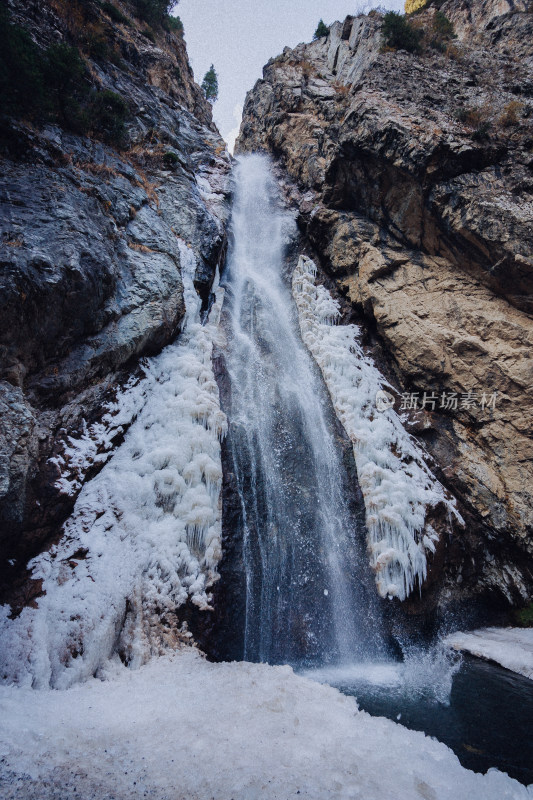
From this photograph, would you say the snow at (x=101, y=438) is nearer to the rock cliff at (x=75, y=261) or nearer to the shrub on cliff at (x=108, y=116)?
the rock cliff at (x=75, y=261)

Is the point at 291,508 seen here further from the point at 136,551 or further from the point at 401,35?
the point at 401,35

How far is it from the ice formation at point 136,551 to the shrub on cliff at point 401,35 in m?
17.1

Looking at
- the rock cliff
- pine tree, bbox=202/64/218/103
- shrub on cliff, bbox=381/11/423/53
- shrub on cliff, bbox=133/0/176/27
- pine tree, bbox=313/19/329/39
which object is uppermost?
pine tree, bbox=202/64/218/103

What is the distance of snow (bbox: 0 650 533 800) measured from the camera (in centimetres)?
246

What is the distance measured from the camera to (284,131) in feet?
59.4

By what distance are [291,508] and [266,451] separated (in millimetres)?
1300

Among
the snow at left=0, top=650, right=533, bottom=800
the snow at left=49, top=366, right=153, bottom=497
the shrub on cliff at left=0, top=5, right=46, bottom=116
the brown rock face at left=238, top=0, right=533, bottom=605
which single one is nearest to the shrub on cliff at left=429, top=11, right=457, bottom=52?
the brown rock face at left=238, top=0, right=533, bottom=605

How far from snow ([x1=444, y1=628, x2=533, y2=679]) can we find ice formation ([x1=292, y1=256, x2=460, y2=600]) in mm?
1073

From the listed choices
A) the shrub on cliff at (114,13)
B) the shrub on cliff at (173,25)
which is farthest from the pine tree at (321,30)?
the shrub on cliff at (114,13)

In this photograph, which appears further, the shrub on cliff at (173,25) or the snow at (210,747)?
the shrub on cliff at (173,25)

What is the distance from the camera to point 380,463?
7.29 m

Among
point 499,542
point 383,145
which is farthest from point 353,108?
point 499,542

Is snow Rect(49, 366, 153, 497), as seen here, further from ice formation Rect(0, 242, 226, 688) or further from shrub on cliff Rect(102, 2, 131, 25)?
shrub on cliff Rect(102, 2, 131, 25)

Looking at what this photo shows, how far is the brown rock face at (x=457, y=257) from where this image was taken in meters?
6.92
